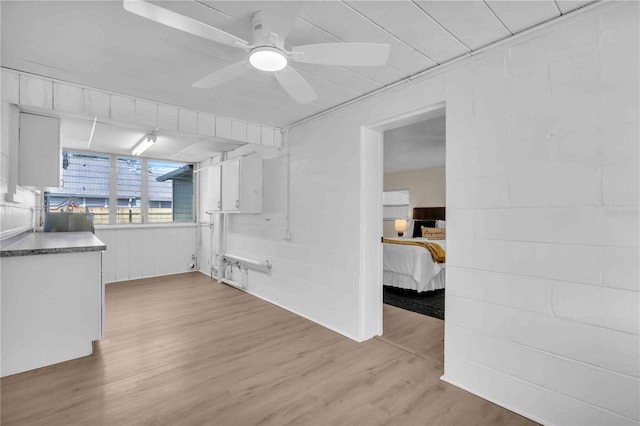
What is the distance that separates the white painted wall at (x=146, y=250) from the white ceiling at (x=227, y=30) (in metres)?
3.39

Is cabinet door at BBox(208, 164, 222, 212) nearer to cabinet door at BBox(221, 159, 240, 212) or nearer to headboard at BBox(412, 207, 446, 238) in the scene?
cabinet door at BBox(221, 159, 240, 212)

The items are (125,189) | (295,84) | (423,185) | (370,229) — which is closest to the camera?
(295,84)

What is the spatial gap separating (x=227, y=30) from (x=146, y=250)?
15.9 feet

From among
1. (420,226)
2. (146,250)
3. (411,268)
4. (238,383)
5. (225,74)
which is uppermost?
(225,74)

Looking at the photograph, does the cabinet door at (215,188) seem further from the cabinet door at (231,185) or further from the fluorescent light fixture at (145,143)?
the fluorescent light fixture at (145,143)

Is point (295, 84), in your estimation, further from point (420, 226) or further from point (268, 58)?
point (420, 226)

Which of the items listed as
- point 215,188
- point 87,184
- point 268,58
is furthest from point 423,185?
point 87,184

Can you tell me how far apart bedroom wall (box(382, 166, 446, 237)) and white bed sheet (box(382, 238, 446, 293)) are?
2517mm

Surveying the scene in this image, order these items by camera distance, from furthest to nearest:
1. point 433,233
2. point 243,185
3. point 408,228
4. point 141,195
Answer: point 408,228 < point 433,233 < point 141,195 < point 243,185

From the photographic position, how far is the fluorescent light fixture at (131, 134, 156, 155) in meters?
3.74

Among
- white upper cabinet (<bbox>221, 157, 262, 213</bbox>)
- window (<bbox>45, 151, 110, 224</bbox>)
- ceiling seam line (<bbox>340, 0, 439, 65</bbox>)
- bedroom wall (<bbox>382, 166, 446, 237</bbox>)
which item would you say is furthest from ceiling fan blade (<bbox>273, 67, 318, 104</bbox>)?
bedroom wall (<bbox>382, 166, 446, 237</bbox>)

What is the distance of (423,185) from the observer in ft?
22.9

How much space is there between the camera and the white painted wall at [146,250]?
5.17m

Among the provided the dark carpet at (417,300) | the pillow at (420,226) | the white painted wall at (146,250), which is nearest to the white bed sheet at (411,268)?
the dark carpet at (417,300)
